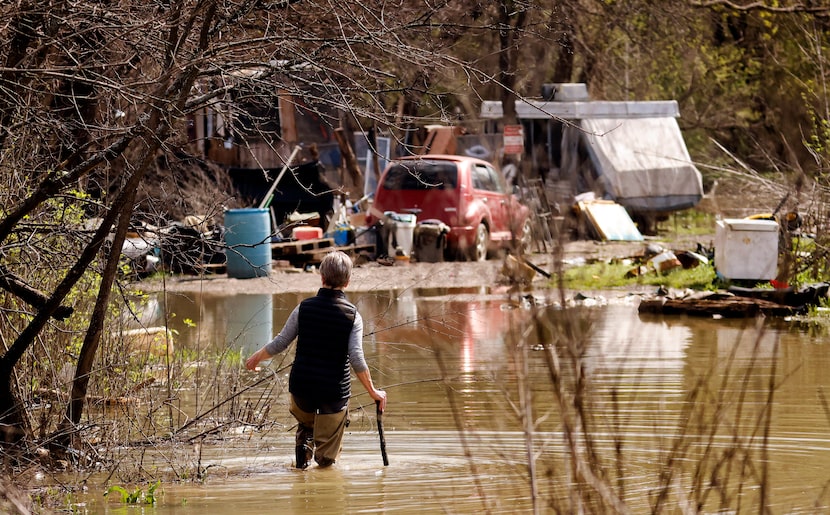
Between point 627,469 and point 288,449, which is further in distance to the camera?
point 288,449

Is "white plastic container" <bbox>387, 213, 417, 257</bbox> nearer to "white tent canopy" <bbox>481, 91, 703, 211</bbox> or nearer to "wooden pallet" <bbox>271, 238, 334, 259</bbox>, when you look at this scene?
"wooden pallet" <bbox>271, 238, 334, 259</bbox>

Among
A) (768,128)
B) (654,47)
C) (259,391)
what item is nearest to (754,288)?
(259,391)

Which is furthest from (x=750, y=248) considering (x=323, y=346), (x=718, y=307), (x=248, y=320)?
(x=323, y=346)

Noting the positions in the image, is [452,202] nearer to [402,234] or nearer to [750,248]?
[402,234]

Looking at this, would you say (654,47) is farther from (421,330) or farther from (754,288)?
(421,330)

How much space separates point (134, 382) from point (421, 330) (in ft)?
17.4

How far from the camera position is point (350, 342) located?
7449mm

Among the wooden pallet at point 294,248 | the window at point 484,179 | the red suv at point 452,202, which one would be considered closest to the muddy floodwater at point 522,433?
the wooden pallet at point 294,248

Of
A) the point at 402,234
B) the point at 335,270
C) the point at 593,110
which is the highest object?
the point at 593,110

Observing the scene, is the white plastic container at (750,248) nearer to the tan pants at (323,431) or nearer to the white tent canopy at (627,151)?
the tan pants at (323,431)

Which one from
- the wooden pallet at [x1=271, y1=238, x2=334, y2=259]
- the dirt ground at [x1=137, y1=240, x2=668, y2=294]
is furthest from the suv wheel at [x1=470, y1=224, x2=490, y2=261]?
the wooden pallet at [x1=271, y1=238, x2=334, y2=259]

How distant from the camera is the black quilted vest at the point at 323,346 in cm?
741

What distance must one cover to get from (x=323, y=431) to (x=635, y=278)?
517 inches

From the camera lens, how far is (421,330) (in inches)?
558
